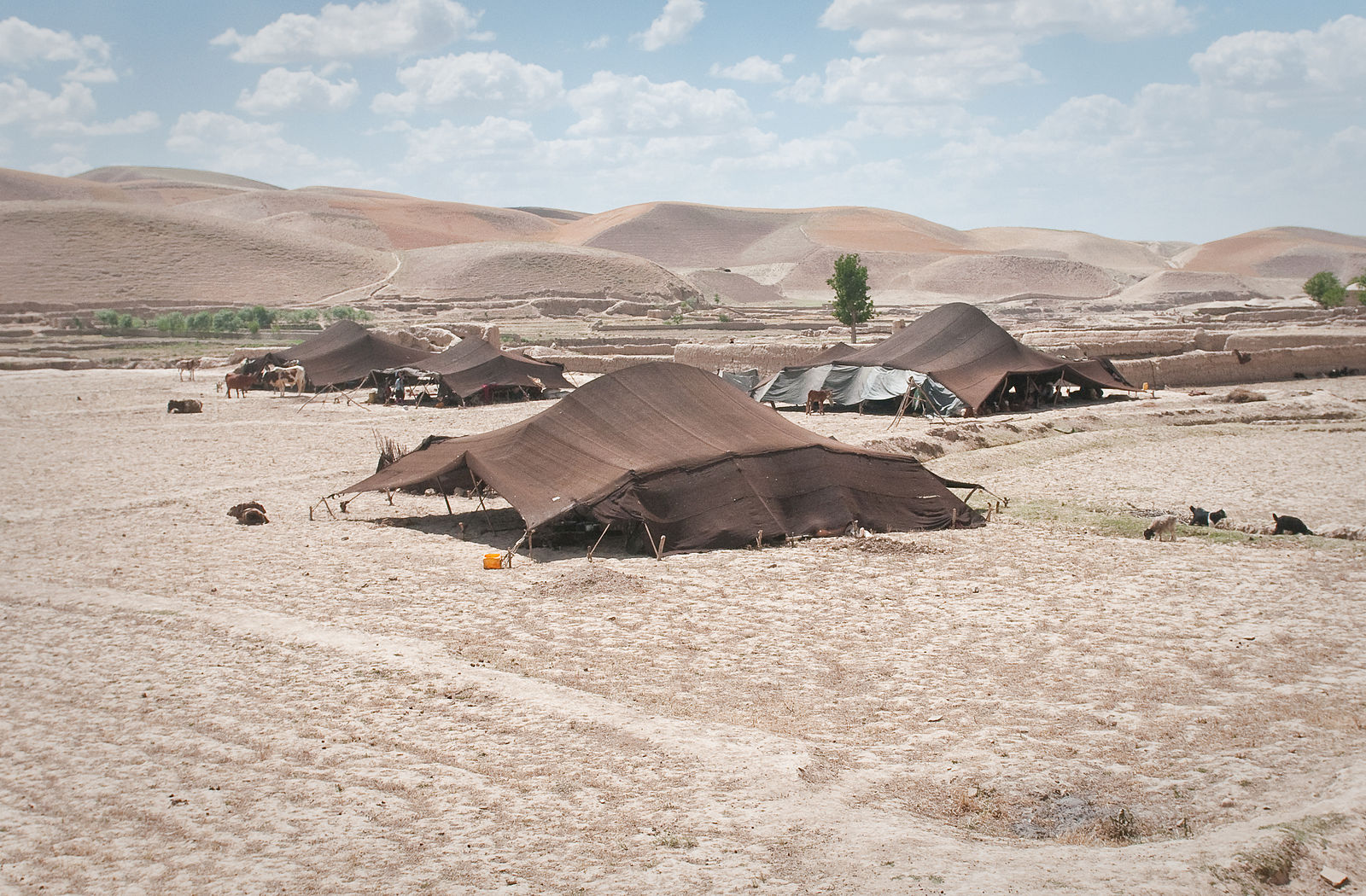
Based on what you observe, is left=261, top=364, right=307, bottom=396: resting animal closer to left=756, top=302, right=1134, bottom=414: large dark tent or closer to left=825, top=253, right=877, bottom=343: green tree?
left=756, top=302, right=1134, bottom=414: large dark tent

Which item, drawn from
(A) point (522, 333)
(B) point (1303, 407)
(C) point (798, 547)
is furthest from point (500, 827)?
(A) point (522, 333)

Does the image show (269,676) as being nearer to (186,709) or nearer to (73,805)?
(186,709)

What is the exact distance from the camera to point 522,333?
174 feet

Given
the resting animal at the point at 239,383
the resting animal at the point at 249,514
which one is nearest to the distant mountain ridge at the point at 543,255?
the resting animal at the point at 239,383

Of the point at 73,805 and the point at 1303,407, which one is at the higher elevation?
the point at 1303,407

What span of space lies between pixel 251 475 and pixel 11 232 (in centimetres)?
7658

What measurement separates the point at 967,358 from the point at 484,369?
11758 millimetres

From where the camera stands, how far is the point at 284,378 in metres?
29.2

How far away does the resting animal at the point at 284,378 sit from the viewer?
95.1 feet

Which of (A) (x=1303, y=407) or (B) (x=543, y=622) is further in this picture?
(A) (x=1303, y=407)

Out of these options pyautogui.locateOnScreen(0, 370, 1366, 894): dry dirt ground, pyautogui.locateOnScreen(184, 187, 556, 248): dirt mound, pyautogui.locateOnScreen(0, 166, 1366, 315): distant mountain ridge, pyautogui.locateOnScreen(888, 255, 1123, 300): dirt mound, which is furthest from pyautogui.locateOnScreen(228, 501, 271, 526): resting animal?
pyautogui.locateOnScreen(184, 187, 556, 248): dirt mound

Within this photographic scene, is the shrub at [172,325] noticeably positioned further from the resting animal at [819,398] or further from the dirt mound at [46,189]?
the dirt mound at [46,189]

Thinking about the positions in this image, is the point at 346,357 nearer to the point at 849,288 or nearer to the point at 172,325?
the point at 849,288

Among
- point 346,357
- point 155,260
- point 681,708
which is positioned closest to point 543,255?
point 155,260
